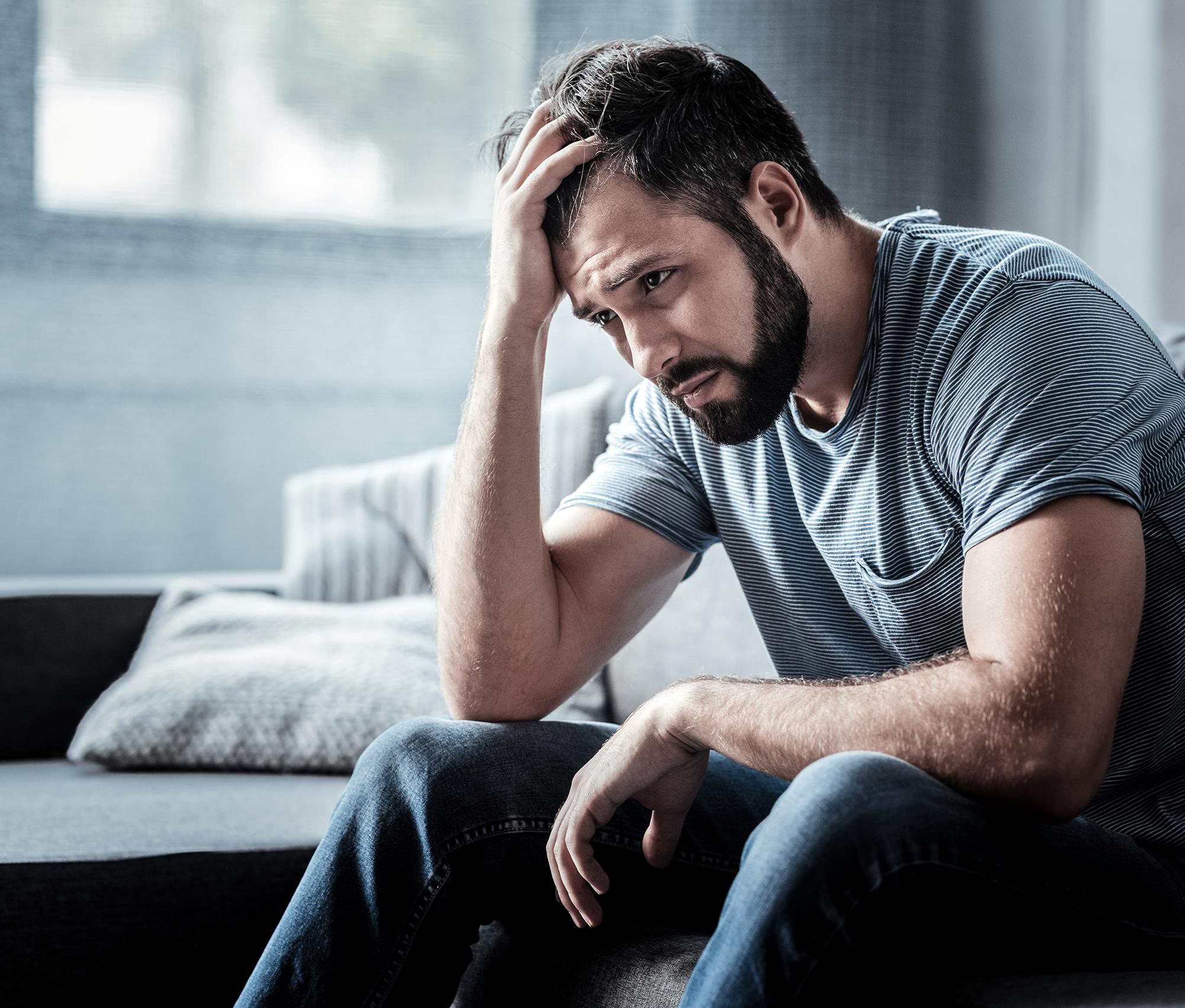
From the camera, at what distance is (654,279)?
1.07m

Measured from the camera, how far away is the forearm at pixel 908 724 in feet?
2.59

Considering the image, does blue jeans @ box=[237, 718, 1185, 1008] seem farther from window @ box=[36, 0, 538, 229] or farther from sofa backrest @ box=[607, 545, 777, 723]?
window @ box=[36, 0, 538, 229]

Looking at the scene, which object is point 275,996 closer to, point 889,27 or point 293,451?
point 293,451

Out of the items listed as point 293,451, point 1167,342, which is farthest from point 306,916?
point 293,451

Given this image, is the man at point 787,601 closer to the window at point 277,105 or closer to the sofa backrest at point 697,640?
the sofa backrest at point 697,640

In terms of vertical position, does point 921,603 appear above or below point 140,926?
above

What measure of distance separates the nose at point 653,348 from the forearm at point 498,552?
0.50 feet

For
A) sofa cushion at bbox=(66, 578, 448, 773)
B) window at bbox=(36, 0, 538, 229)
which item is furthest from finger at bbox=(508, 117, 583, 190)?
window at bbox=(36, 0, 538, 229)

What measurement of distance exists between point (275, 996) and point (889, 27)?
6.59 feet

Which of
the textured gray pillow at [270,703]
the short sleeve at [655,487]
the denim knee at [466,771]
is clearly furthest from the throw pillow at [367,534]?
the denim knee at [466,771]

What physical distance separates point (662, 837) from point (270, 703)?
788mm

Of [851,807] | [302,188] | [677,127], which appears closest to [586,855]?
[851,807]

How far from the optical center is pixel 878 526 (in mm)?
1038

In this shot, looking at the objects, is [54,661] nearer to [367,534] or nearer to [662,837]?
[367,534]
